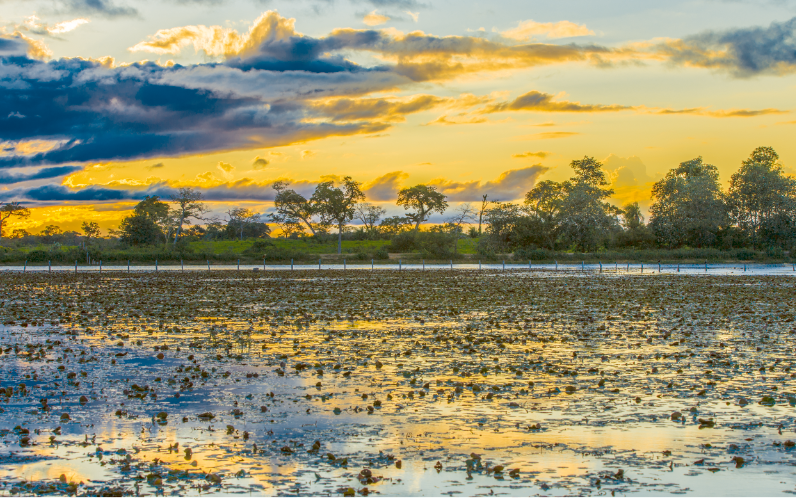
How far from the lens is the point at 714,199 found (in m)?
95.7

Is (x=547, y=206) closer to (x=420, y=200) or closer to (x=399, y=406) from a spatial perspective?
(x=420, y=200)

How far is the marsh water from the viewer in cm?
774

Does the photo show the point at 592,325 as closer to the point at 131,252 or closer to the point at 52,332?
the point at 52,332

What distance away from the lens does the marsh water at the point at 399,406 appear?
7.74 m

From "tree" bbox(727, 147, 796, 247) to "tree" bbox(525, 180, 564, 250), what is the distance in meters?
25.1

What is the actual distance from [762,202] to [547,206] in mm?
31349

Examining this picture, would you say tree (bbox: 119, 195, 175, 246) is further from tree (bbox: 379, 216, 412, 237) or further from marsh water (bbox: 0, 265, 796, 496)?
marsh water (bbox: 0, 265, 796, 496)

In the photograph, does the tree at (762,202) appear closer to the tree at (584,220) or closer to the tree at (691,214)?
the tree at (691,214)

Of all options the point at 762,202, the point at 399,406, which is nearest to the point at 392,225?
the point at 762,202

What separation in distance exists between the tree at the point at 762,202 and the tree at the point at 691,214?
2.32 metres

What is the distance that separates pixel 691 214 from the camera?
95.1 meters

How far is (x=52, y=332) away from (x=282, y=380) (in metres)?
11.4

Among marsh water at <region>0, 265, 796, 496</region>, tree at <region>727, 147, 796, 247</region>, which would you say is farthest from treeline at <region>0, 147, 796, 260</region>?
marsh water at <region>0, 265, 796, 496</region>

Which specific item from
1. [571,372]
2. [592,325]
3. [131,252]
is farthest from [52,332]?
[131,252]
